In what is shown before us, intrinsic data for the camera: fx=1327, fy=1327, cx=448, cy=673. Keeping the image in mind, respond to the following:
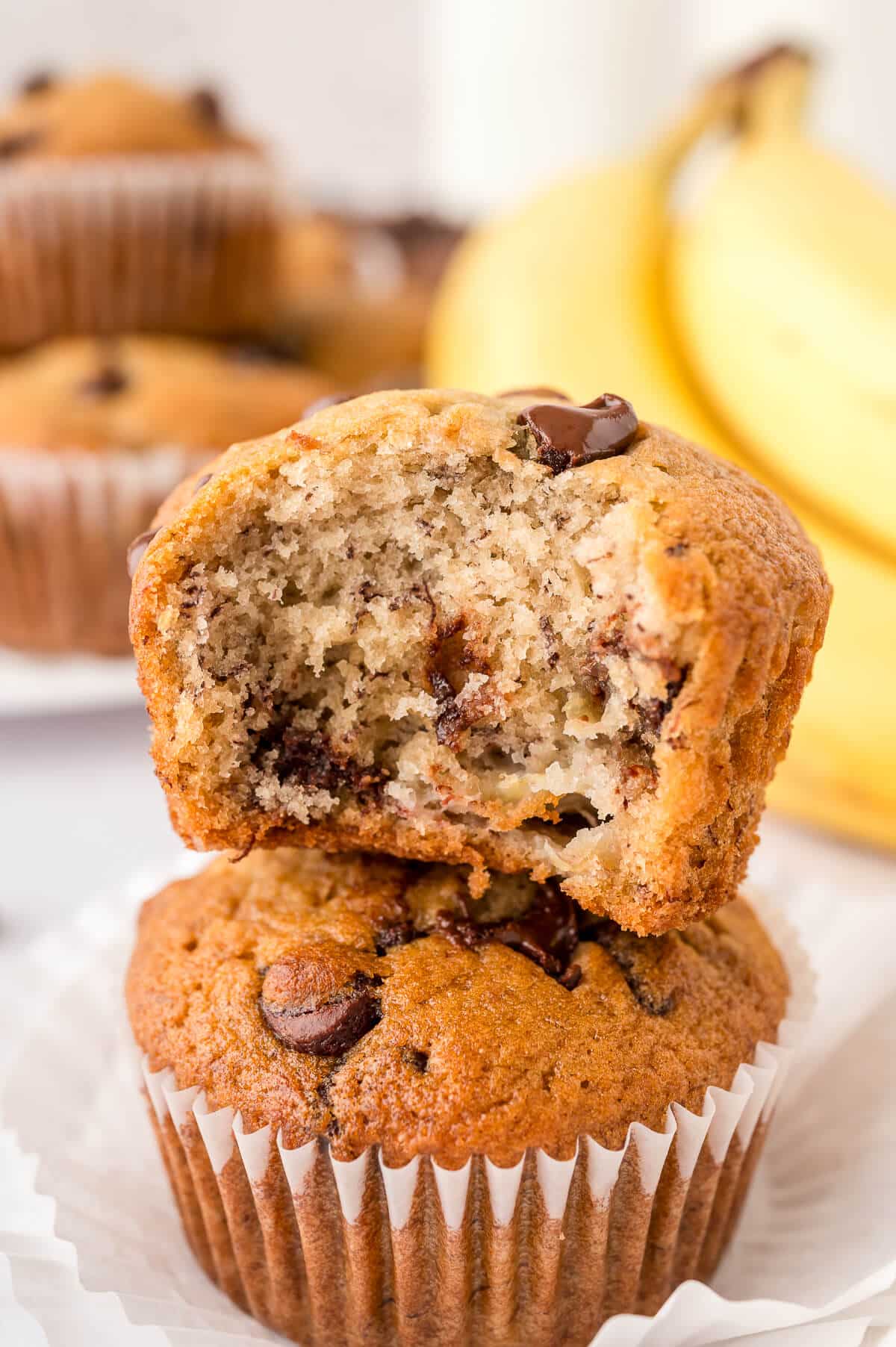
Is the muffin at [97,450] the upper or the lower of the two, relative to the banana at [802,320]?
lower

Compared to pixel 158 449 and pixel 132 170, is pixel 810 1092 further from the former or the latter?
pixel 132 170

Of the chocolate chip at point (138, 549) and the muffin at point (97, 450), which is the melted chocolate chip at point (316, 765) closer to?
the chocolate chip at point (138, 549)

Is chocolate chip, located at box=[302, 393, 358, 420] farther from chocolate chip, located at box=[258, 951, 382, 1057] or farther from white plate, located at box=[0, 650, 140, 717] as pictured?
white plate, located at box=[0, 650, 140, 717]

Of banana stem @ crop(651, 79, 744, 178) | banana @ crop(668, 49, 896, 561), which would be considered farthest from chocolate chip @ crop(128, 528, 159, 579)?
banana stem @ crop(651, 79, 744, 178)

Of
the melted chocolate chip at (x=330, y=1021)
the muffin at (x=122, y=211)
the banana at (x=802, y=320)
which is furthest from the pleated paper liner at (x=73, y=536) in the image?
the melted chocolate chip at (x=330, y=1021)

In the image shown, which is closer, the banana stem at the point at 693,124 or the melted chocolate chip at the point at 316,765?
the melted chocolate chip at the point at 316,765

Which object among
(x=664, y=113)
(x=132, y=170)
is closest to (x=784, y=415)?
(x=132, y=170)

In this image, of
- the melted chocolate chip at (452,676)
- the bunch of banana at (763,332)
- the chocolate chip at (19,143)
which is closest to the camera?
the melted chocolate chip at (452,676)

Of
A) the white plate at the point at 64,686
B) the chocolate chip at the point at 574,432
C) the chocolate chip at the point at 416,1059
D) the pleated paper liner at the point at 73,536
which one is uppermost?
the chocolate chip at the point at 574,432
